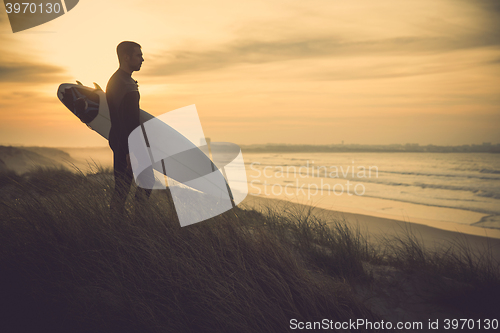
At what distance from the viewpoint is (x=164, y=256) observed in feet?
6.33

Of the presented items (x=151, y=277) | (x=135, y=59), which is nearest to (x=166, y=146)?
(x=135, y=59)

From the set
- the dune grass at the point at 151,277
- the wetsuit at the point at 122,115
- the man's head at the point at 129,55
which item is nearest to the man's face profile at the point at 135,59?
the man's head at the point at 129,55

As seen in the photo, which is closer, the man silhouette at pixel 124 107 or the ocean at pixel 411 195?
the man silhouette at pixel 124 107

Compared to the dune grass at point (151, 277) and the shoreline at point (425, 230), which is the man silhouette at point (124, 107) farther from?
the shoreline at point (425, 230)

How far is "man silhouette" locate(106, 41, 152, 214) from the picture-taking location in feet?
9.08

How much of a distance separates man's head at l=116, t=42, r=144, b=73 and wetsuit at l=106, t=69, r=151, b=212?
8cm

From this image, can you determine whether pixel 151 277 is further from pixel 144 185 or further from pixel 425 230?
pixel 425 230

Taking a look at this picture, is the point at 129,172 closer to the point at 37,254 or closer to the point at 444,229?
the point at 37,254

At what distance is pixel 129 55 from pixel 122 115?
2.03 feet

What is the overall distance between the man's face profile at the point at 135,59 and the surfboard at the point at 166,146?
2.74 feet

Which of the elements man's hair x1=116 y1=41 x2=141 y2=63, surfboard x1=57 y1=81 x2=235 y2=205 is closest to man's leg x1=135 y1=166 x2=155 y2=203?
surfboard x1=57 y1=81 x2=235 y2=205

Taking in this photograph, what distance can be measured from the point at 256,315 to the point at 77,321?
1047mm

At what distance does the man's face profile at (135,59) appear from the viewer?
2.88 m

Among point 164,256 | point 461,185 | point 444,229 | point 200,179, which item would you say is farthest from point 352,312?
point 461,185
